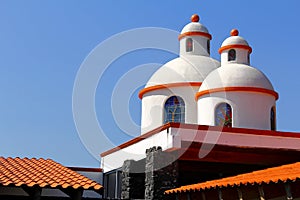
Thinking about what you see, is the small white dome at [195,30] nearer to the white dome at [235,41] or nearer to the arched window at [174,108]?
the white dome at [235,41]

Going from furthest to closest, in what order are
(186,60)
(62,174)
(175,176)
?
1. (186,60)
2. (175,176)
3. (62,174)

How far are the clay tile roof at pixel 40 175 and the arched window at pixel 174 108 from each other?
560 centimetres

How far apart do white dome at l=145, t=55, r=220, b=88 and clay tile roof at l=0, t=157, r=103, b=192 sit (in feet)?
20.9

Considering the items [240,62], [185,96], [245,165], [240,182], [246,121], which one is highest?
[240,62]

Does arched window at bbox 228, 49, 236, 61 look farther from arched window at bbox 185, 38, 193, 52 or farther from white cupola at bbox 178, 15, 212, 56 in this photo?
arched window at bbox 185, 38, 193, 52

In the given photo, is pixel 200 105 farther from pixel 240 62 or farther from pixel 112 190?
pixel 112 190

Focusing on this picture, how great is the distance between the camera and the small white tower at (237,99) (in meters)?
18.2

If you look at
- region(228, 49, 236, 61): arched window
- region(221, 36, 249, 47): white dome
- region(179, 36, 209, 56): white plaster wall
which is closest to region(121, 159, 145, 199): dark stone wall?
region(228, 49, 236, 61): arched window

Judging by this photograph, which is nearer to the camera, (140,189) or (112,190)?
(140,189)

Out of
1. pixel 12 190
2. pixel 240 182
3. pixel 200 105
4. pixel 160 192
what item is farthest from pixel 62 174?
pixel 200 105

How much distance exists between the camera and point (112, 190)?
63.6 ft

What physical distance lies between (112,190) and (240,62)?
701 centimetres

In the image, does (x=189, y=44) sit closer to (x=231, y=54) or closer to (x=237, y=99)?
(x=231, y=54)

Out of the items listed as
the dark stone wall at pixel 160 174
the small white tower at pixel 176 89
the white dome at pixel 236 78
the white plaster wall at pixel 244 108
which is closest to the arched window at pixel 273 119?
the white plaster wall at pixel 244 108
